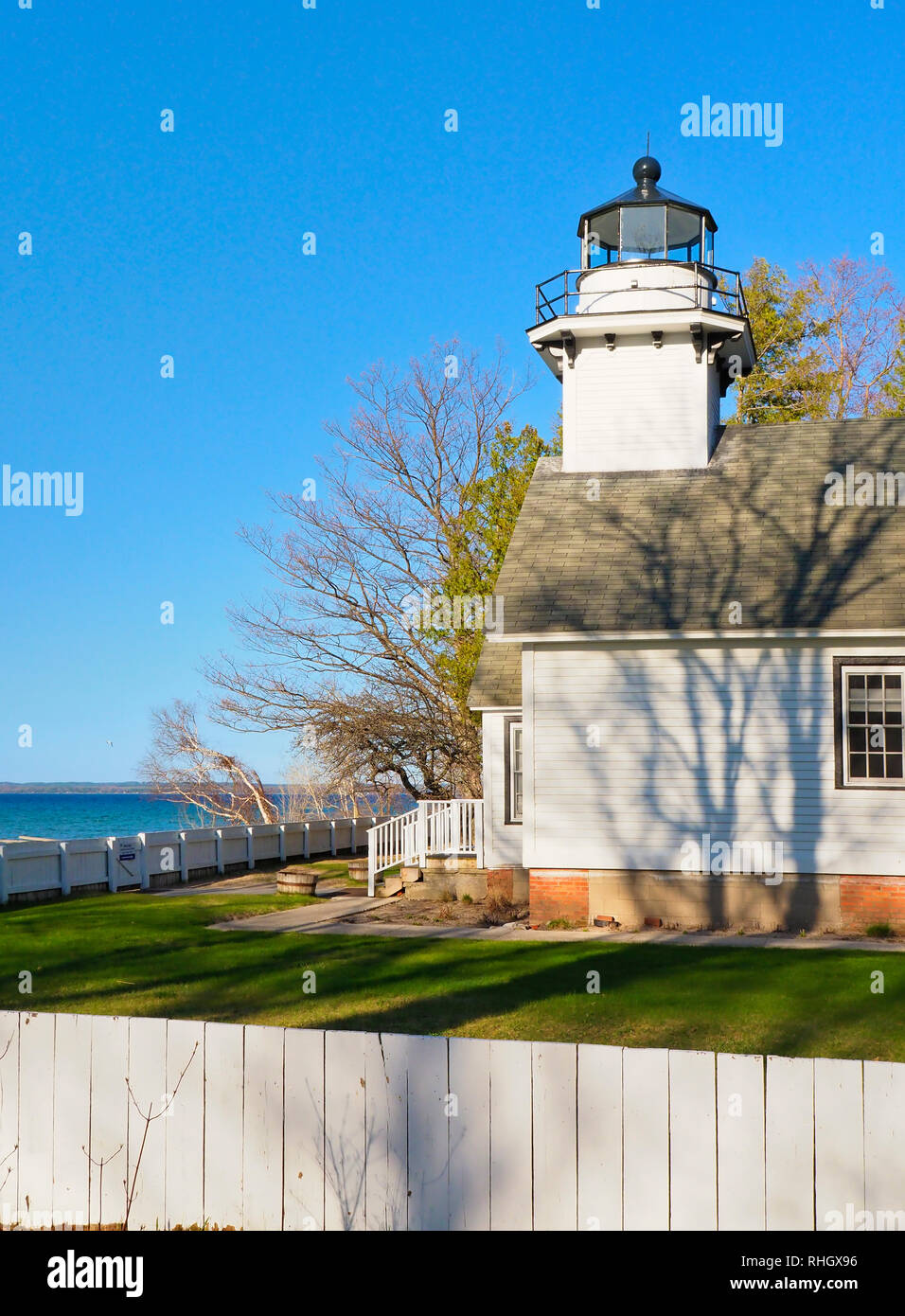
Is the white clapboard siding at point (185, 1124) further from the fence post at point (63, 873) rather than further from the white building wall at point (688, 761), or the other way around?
the fence post at point (63, 873)

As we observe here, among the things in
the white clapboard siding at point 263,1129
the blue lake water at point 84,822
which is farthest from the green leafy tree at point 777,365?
the blue lake water at point 84,822

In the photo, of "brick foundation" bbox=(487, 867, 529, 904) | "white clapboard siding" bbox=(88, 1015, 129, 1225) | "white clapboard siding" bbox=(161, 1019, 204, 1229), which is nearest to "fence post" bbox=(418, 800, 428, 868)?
"brick foundation" bbox=(487, 867, 529, 904)

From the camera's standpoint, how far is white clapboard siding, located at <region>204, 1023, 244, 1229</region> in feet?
20.9

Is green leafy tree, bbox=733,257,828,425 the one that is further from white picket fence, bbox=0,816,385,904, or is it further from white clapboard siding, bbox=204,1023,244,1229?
white clapboard siding, bbox=204,1023,244,1229

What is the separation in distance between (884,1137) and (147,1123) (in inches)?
144

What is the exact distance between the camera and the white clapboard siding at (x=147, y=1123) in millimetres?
6473

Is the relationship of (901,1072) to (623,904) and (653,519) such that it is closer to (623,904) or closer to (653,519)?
(623,904)

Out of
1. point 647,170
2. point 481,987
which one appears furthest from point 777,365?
point 481,987

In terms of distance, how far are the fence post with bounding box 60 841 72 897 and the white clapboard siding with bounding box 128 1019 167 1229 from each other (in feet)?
54.8

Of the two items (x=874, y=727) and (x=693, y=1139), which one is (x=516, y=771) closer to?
(x=874, y=727)

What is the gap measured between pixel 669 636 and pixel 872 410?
23841mm

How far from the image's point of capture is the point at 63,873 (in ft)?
74.0

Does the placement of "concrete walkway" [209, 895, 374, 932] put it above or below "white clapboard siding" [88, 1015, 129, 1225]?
below
